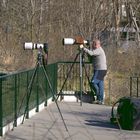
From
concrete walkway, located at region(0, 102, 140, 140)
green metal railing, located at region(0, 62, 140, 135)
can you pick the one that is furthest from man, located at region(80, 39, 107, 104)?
concrete walkway, located at region(0, 102, 140, 140)

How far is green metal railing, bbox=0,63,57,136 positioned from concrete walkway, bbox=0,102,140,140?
0.29 meters

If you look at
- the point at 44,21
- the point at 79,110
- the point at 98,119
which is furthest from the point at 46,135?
the point at 44,21

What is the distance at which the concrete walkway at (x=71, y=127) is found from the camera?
10.7 meters

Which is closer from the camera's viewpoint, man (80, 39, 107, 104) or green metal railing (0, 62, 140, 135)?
green metal railing (0, 62, 140, 135)

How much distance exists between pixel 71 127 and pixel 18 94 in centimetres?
135

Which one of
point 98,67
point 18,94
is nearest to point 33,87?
point 18,94

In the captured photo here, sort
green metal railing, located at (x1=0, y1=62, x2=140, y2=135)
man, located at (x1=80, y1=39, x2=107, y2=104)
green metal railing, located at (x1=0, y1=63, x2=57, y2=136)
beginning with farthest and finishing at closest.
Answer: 1. man, located at (x1=80, y1=39, x2=107, y2=104)
2. green metal railing, located at (x1=0, y1=62, x2=140, y2=135)
3. green metal railing, located at (x1=0, y1=63, x2=57, y2=136)

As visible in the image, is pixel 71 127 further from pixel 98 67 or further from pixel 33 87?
pixel 98 67

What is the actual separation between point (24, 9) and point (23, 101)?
16117 millimetres

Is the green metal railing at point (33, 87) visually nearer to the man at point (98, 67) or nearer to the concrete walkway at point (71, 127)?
the concrete walkway at point (71, 127)

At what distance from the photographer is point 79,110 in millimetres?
14617

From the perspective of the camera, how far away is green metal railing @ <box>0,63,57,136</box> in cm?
1066

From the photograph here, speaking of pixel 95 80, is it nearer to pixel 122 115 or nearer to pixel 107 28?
pixel 122 115

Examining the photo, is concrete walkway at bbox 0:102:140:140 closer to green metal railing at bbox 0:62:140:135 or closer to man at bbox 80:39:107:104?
green metal railing at bbox 0:62:140:135
